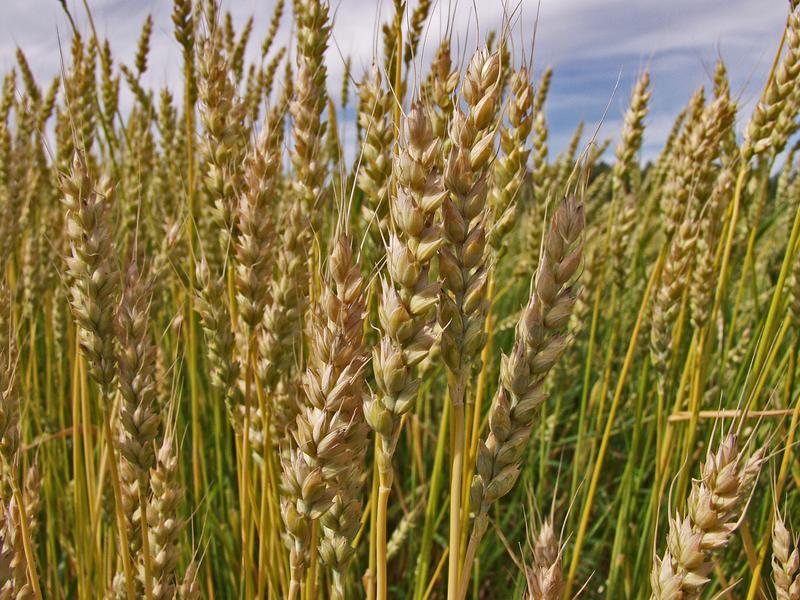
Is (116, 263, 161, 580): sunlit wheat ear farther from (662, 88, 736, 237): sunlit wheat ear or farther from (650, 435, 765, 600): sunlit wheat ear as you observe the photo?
(662, 88, 736, 237): sunlit wheat ear

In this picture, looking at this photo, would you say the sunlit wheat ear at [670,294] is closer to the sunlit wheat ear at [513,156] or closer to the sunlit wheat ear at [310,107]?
the sunlit wheat ear at [513,156]

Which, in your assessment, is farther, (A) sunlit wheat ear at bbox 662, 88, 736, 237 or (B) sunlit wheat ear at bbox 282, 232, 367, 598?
(A) sunlit wheat ear at bbox 662, 88, 736, 237

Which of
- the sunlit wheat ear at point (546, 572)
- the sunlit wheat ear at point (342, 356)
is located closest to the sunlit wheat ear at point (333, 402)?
the sunlit wheat ear at point (342, 356)

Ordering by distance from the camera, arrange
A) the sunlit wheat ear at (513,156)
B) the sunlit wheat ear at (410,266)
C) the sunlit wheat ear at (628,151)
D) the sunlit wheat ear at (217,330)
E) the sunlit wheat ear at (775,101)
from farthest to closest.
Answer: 1. the sunlit wheat ear at (628,151)
2. the sunlit wheat ear at (775,101)
3. the sunlit wheat ear at (217,330)
4. the sunlit wheat ear at (513,156)
5. the sunlit wheat ear at (410,266)

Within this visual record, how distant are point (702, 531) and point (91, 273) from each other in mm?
1010

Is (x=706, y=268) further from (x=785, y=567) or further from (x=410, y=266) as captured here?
(x=410, y=266)

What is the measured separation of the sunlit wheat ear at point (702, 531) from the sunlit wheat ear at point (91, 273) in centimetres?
89

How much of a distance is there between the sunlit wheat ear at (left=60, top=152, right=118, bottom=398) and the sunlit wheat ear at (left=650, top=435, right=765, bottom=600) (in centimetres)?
89

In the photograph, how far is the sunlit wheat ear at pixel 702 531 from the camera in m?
0.85

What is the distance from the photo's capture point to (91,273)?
105cm

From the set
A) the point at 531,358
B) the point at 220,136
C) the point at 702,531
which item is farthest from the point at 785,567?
the point at 220,136

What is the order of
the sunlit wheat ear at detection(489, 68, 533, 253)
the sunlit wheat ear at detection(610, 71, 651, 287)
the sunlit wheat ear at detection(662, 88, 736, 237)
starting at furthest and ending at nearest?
the sunlit wheat ear at detection(610, 71, 651, 287) < the sunlit wheat ear at detection(662, 88, 736, 237) < the sunlit wheat ear at detection(489, 68, 533, 253)

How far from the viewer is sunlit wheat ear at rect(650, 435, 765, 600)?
2.79 ft

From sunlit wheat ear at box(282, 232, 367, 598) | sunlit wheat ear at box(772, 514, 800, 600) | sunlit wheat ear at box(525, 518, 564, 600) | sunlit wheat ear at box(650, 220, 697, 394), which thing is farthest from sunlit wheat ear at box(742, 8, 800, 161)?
sunlit wheat ear at box(282, 232, 367, 598)
